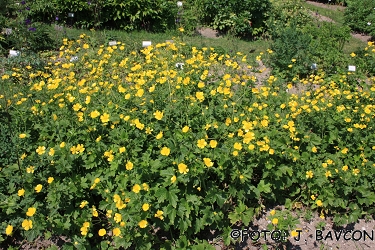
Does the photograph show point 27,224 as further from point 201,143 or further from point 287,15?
point 287,15

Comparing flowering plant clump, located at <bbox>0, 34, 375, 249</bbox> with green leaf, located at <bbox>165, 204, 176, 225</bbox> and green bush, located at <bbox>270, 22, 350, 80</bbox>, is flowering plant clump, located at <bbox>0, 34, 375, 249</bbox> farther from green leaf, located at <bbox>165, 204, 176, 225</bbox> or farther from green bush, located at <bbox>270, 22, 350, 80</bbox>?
green bush, located at <bbox>270, 22, 350, 80</bbox>

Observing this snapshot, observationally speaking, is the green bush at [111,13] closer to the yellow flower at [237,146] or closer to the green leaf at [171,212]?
the yellow flower at [237,146]

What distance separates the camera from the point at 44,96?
3.81 metres

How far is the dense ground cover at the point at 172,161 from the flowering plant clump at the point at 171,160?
0.04 feet

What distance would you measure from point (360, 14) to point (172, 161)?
6.49 meters

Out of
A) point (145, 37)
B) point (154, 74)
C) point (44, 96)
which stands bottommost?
point (145, 37)

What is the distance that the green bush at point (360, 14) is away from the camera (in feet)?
24.6

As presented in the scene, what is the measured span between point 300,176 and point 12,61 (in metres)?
4.18

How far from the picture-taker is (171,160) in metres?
2.82

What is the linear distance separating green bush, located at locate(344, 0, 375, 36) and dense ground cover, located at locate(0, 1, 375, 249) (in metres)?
4.09

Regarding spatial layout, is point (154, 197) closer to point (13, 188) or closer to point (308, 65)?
point (13, 188)

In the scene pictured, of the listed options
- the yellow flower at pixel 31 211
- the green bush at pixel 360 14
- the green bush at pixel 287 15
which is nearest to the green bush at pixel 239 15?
the green bush at pixel 287 15

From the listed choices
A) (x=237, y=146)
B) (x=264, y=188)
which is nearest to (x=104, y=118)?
(x=237, y=146)

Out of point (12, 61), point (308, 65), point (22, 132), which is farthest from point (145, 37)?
point (22, 132)
